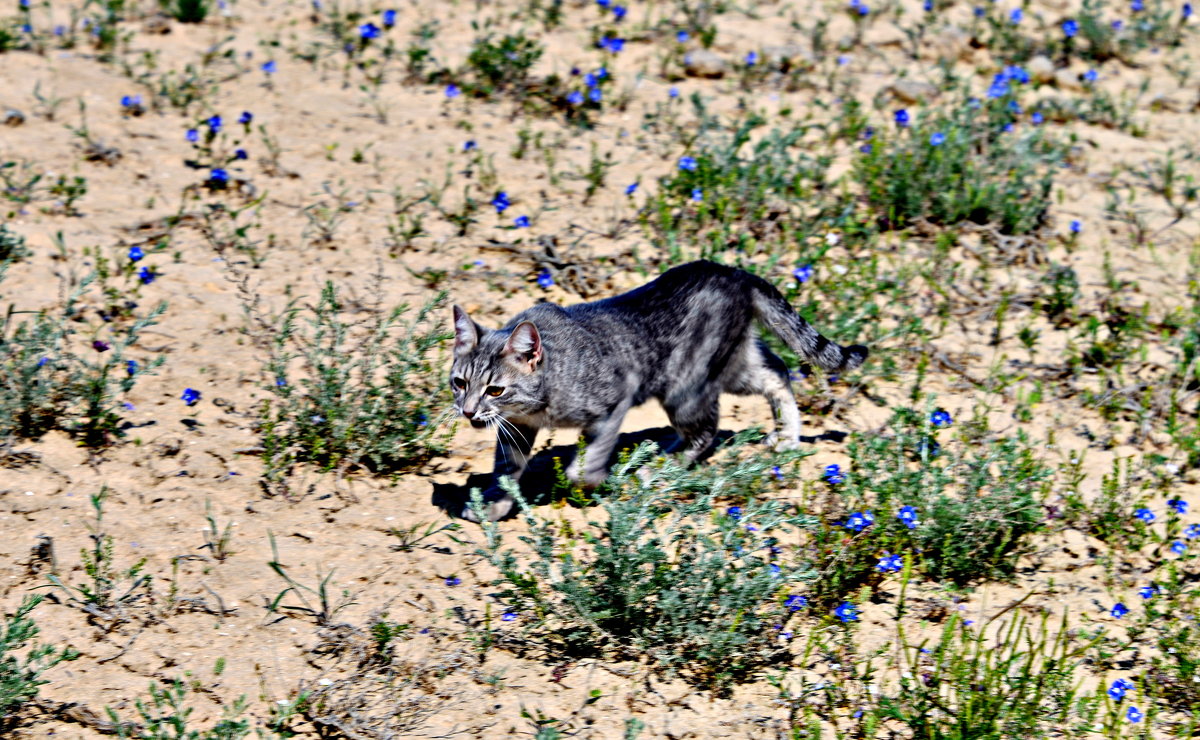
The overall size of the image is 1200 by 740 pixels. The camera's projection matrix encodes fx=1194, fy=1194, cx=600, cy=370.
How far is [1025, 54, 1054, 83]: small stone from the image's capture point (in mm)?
9508

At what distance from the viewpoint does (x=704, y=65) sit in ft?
30.5

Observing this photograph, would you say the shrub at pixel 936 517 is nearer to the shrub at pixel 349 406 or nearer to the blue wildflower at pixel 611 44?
the shrub at pixel 349 406

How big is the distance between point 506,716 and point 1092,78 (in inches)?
289

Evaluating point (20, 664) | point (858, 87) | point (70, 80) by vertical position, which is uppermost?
point (858, 87)

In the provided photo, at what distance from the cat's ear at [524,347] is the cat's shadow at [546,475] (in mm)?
485

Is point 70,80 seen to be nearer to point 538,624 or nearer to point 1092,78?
point 538,624

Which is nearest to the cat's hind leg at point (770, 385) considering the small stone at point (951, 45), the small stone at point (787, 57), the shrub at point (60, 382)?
the shrub at point (60, 382)

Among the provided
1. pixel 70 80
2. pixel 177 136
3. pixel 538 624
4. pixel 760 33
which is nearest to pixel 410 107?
pixel 177 136

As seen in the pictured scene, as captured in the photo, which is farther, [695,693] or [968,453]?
[968,453]

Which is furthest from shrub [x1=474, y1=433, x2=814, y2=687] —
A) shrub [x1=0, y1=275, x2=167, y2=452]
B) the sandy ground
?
shrub [x1=0, y1=275, x2=167, y2=452]

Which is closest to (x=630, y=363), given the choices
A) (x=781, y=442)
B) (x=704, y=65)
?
(x=781, y=442)

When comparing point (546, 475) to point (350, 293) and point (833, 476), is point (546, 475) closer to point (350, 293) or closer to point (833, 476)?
point (833, 476)

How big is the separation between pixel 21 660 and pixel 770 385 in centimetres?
373

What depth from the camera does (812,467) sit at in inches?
245
